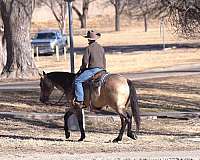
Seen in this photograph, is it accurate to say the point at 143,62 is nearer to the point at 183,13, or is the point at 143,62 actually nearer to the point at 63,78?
the point at 183,13

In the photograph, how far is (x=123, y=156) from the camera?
1084 centimetres

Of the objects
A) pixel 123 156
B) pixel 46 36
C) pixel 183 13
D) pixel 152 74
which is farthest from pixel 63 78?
pixel 46 36

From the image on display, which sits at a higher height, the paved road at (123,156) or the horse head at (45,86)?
the horse head at (45,86)

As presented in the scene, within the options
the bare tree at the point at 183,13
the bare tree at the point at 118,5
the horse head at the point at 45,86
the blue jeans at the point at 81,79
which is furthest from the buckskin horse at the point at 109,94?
the bare tree at the point at 118,5

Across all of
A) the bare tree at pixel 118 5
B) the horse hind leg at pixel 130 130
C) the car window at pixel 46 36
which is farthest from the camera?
the car window at pixel 46 36

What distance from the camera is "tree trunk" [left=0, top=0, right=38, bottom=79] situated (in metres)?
28.0

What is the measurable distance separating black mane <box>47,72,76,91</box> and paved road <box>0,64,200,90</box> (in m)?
11.5

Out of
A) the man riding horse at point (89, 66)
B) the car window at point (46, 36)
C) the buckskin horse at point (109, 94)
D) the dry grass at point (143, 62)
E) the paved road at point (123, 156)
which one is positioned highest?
the man riding horse at point (89, 66)

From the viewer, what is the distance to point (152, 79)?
30406mm

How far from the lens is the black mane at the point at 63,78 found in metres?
13.6

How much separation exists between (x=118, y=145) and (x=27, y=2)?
634 inches

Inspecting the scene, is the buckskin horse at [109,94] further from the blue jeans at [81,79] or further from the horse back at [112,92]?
the blue jeans at [81,79]

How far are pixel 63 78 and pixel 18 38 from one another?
15276 millimetres

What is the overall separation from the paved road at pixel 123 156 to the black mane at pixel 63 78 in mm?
2472
